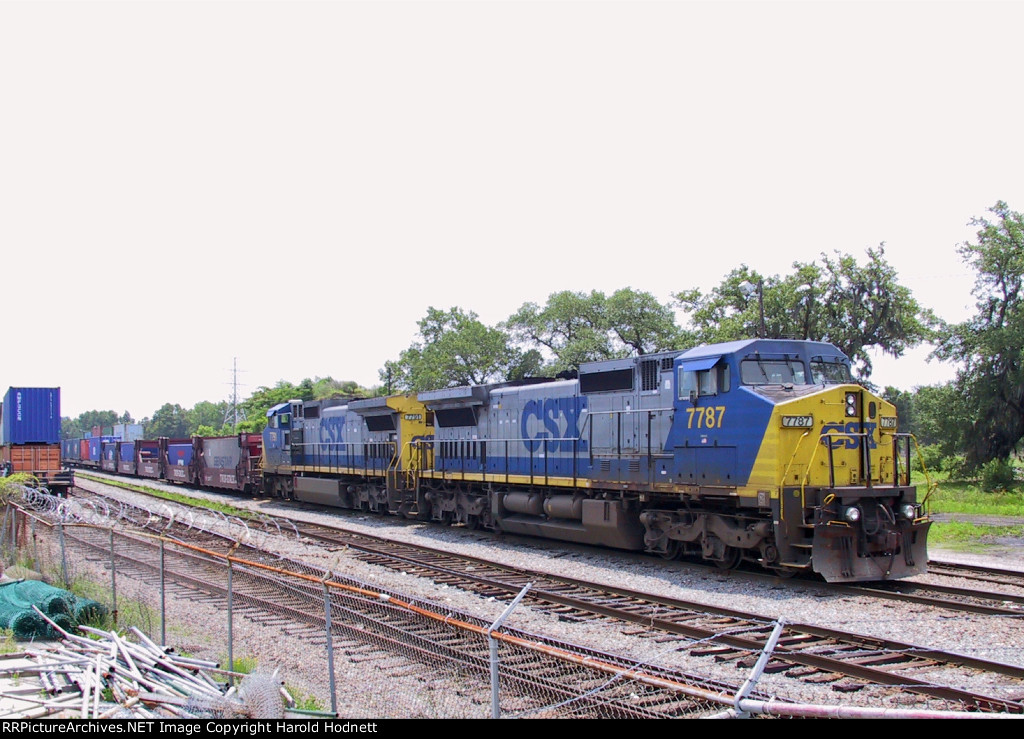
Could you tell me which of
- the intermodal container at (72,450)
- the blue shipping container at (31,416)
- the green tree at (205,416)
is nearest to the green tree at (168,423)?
the green tree at (205,416)

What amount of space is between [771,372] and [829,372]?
1193mm

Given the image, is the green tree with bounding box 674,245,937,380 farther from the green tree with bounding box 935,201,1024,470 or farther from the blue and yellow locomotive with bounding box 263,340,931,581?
the blue and yellow locomotive with bounding box 263,340,931,581

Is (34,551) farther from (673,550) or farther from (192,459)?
(192,459)

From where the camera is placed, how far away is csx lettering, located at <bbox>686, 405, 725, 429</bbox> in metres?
12.4

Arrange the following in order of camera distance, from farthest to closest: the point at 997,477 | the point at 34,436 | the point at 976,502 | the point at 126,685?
the point at 34,436
the point at 997,477
the point at 976,502
the point at 126,685

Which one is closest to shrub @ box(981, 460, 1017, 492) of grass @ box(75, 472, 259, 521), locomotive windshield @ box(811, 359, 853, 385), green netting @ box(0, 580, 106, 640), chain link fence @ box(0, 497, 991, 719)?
locomotive windshield @ box(811, 359, 853, 385)

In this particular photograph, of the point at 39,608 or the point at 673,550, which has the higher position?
the point at 39,608

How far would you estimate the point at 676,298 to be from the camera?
3700cm

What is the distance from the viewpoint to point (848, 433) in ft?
38.4

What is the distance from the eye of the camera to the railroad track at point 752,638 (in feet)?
22.7

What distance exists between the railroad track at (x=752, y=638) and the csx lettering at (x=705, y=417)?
10.2 ft

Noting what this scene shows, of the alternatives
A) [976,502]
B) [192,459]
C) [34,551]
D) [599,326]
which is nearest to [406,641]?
[34,551]

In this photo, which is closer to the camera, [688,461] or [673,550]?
[688,461]

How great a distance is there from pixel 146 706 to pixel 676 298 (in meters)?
32.9
